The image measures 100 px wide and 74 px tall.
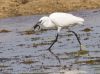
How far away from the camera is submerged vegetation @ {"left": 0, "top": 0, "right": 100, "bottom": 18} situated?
98.0 ft

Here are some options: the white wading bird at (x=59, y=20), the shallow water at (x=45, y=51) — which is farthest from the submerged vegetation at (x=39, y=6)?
the white wading bird at (x=59, y=20)

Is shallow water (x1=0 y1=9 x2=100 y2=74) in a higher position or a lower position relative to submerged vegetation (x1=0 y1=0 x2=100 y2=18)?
higher

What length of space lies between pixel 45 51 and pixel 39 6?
14.4 m

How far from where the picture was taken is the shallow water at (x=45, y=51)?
1319 cm

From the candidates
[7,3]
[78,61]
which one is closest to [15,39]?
[78,61]

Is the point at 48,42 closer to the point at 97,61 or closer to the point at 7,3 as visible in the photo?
the point at 97,61

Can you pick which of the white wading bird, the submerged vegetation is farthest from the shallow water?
the submerged vegetation

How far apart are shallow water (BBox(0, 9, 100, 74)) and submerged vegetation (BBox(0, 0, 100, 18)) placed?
17.6 feet

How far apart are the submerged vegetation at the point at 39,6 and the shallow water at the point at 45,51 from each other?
17.6 ft

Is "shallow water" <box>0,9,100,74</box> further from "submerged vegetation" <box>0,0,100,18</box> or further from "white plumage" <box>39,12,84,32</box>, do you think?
"submerged vegetation" <box>0,0,100,18</box>

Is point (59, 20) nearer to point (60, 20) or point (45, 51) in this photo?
point (60, 20)

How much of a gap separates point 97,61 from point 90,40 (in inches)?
168

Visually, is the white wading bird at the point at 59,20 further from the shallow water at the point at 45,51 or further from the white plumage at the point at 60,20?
the shallow water at the point at 45,51

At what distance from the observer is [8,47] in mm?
17797
